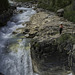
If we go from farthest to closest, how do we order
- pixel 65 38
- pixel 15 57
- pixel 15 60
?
pixel 15 57, pixel 15 60, pixel 65 38

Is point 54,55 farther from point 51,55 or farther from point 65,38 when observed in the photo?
point 65,38

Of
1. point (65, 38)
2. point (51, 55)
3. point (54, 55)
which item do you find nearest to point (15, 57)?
point (51, 55)

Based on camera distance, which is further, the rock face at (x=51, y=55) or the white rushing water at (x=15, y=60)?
the white rushing water at (x=15, y=60)

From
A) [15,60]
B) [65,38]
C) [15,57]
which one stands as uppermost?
[65,38]

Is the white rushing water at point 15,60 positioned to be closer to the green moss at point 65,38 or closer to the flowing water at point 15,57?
the flowing water at point 15,57

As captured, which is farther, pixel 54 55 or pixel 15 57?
pixel 15 57

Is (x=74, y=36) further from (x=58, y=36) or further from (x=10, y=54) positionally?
(x=10, y=54)

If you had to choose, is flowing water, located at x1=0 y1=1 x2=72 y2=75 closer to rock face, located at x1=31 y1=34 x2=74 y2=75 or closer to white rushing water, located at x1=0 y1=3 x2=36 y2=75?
white rushing water, located at x1=0 y1=3 x2=36 y2=75

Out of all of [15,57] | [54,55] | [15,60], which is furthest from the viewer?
[15,57]

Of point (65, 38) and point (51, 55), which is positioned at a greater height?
point (65, 38)

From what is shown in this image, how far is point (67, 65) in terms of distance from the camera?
1577 centimetres

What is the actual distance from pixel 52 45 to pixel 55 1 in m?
31.9

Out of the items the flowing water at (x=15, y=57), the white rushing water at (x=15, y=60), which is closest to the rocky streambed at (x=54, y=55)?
the white rushing water at (x=15, y=60)

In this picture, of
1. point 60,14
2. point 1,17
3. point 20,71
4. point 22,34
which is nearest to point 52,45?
point 20,71
